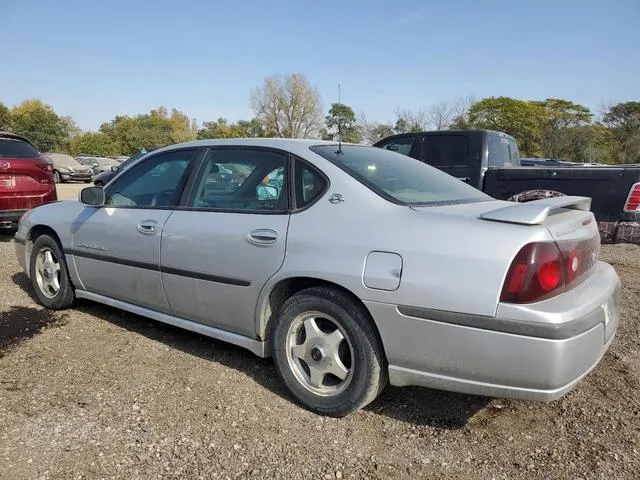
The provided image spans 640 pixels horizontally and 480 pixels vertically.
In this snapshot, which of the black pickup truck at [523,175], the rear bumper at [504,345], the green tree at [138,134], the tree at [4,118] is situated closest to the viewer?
the rear bumper at [504,345]

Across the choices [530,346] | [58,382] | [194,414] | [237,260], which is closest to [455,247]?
[530,346]

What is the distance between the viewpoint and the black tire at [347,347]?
2.56 metres

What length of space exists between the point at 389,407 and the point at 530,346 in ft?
3.33

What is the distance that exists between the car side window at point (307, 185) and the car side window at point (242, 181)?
0.09 metres

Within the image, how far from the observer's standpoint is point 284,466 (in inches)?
92.0

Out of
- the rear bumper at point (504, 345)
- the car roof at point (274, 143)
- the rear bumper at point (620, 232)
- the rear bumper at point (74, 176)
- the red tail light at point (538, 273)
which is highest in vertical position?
the car roof at point (274, 143)

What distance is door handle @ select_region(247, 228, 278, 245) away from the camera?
287 centimetres

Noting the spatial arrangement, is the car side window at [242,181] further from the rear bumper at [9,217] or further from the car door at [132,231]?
the rear bumper at [9,217]

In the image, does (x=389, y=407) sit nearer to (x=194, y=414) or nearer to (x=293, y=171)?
(x=194, y=414)

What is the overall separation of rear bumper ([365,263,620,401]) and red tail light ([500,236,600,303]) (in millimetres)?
45

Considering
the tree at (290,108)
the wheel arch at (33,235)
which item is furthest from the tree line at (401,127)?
the wheel arch at (33,235)

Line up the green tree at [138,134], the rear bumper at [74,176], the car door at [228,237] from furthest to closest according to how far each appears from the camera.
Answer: the green tree at [138,134] < the rear bumper at [74,176] < the car door at [228,237]

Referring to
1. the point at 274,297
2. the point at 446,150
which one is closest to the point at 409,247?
the point at 274,297

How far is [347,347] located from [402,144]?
5645 mm
